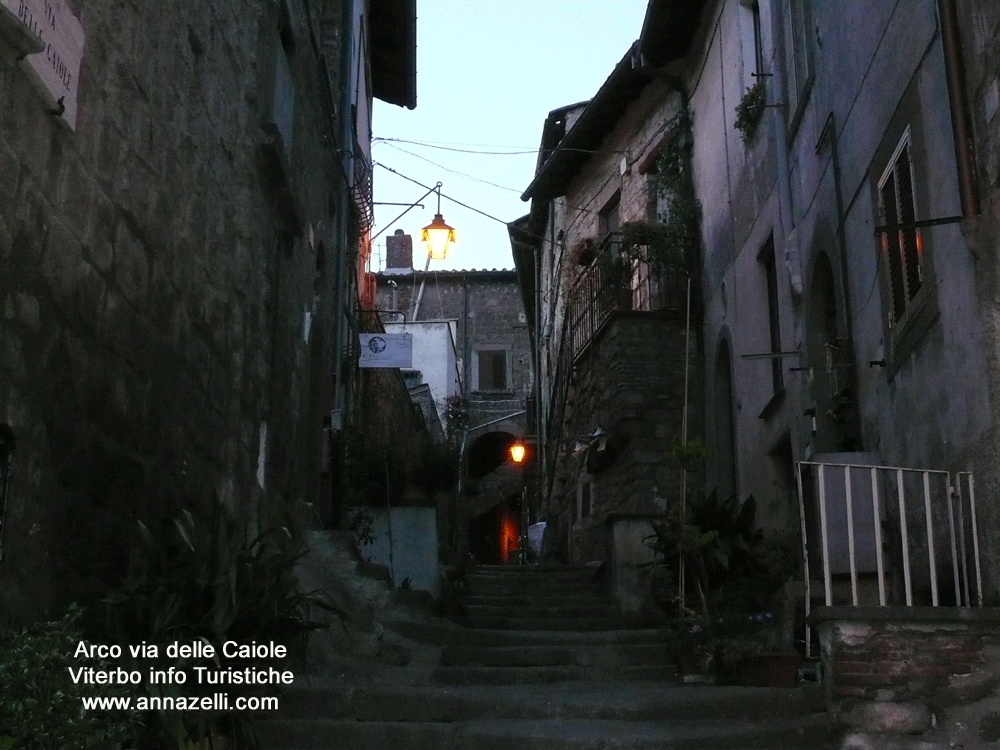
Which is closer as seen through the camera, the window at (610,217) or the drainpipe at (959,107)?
the drainpipe at (959,107)

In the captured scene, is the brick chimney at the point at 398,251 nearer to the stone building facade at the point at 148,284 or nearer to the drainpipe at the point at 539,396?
the drainpipe at the point at 539,396

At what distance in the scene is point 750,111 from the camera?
1124 centimetres

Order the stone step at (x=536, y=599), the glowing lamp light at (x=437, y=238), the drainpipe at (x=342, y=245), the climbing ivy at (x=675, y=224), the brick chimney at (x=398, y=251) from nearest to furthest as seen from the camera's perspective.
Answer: the stone step at (x=536, y=599), the drainpipe at (x=342, y=245), the climbing ivy at (x=675, y=224), the glowing lamp light at (x=437, y=238), the brick chimney at (x=398, y=251)

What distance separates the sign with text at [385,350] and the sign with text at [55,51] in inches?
339

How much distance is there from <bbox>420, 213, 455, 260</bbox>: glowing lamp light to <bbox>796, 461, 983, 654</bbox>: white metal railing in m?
7.96

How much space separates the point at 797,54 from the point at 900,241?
3.26 metres

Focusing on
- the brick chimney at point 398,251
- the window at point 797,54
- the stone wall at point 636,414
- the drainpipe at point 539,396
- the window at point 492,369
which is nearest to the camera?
the window at point 797,54

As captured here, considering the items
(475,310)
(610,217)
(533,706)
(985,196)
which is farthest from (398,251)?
(985,196)

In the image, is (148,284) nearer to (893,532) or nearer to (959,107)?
(959,107)

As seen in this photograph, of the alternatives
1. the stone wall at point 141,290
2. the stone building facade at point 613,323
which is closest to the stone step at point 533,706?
the stone wall at point 141,290

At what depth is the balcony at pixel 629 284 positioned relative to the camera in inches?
541

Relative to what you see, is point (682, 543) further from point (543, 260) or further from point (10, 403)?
point (543, 260)

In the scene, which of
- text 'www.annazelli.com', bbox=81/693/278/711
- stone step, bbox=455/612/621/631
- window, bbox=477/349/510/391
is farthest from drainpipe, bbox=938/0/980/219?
window, bbox=477/349/510/391

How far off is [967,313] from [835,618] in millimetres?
1633
